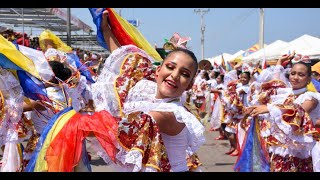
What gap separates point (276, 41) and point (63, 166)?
17.7m

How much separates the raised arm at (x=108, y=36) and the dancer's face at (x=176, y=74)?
3.49 ft

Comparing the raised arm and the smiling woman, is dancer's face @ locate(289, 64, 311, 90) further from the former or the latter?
the smiling woman

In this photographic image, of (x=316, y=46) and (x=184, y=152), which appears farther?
(x=316, y=46)

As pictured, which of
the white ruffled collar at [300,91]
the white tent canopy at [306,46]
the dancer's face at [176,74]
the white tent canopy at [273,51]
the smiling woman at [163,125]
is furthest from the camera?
the white tent canopy at [273,51]

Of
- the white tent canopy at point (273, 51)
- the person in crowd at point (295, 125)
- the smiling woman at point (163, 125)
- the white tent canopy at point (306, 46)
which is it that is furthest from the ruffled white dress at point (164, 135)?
the white tent canopy at point (273, 51)

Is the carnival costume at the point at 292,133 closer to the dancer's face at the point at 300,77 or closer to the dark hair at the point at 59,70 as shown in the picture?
the dancer's face at the point at 300,77

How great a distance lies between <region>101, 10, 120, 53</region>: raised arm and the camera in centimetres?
364

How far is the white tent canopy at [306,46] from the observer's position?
46.9 ft

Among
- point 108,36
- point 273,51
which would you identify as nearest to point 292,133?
point 108,36

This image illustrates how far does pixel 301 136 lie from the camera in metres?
4.88

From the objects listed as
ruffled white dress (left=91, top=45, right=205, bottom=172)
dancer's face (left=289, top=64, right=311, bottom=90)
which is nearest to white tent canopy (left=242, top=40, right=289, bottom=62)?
dancer's face (left=289, top=64, right=311, bottom=90)
